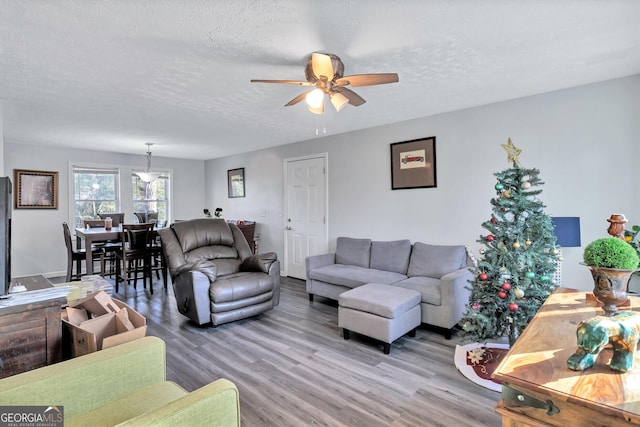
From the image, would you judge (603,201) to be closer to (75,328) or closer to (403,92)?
(403,92)

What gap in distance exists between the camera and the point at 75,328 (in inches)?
62.4

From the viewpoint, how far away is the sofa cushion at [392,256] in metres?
3.96

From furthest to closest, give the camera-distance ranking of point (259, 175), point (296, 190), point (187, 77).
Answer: point (259, 175) < point (296, 190) < point (187, 77)

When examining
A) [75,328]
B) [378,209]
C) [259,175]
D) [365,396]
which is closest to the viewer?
[75,328]

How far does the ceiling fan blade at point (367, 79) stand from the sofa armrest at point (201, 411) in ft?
6.28

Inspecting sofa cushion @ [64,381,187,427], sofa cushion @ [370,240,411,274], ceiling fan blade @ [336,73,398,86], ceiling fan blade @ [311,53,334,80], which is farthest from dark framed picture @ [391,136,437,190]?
sofa cushion @ [64,381,187,427]

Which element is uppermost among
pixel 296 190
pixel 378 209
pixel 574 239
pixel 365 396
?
pixel 296 190

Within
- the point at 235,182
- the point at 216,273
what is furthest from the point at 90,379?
the point at 235,182

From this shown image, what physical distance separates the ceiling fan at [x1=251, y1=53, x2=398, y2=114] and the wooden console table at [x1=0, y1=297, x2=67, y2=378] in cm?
167

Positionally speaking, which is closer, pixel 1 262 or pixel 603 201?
pixel 1 262

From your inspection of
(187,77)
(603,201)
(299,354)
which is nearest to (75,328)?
(299,354)

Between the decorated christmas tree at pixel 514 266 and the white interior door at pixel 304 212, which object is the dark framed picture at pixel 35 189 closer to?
the white interior door at pixel 304 212

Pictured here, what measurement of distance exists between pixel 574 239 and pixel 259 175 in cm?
496
